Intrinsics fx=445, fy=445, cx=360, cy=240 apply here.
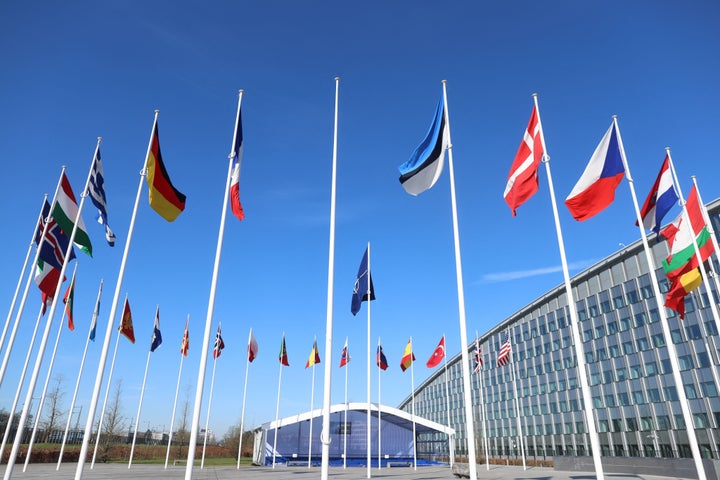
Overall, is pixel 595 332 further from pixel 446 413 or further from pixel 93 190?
pixel 93 190

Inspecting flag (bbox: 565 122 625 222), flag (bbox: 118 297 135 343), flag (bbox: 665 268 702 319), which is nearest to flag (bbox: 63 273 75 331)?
Answer: flag (bbox: 118 297 135 343)

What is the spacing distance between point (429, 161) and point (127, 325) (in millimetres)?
21930

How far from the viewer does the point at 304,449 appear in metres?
55.1

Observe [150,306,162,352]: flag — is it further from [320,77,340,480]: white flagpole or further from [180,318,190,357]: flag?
[320,77,340,480]: white flagpole

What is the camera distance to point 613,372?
62094 millimetres

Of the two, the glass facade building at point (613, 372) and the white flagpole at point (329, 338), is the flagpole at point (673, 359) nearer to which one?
the white flagpole at point (329, 338)

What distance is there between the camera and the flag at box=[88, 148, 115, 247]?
16031 millimetres

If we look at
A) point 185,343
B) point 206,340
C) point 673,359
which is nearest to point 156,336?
point 185,343

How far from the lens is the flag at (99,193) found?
1603cm

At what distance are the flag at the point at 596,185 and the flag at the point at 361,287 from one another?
Result: 11.3 metres

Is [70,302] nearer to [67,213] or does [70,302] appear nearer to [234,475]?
[67,213]

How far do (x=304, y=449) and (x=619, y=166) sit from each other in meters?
51.5

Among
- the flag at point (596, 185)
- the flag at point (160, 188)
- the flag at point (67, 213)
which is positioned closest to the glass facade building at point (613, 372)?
the flag at point (596, 185)

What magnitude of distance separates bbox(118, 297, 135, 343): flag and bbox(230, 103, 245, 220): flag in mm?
16494
